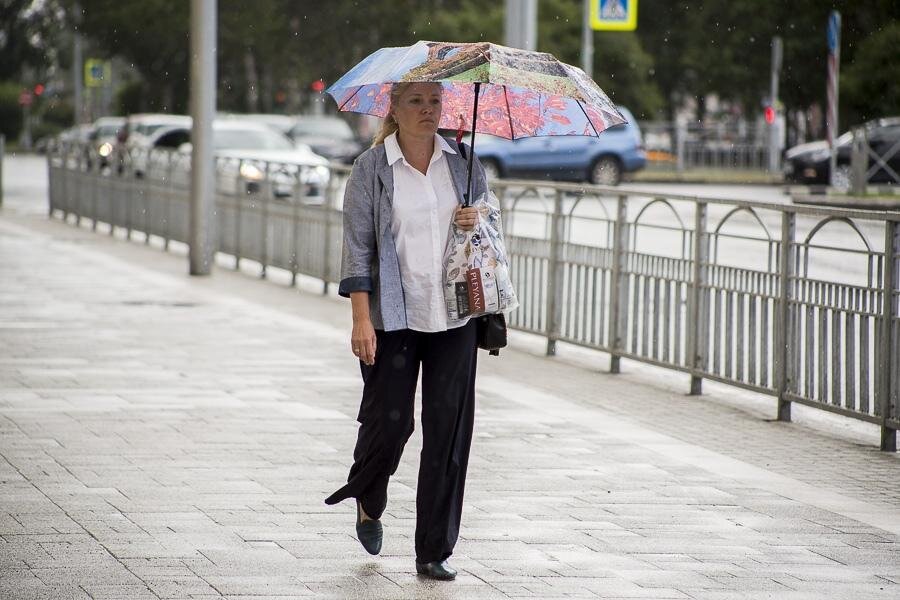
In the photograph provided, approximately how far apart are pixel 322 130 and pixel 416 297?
42955 millimetres

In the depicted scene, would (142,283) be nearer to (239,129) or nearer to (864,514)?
(864,514)

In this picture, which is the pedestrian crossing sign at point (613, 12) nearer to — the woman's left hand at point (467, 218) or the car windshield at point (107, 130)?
the woman's left hand at point (467, 218)

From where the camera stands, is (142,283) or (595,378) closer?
(595,378)

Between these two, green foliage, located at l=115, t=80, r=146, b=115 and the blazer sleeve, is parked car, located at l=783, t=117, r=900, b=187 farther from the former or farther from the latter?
green foliage, located at l=115, t=80, r=146, b=115

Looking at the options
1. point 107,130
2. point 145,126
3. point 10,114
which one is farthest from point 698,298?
point 10,114

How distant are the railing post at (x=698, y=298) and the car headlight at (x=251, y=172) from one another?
8.18m

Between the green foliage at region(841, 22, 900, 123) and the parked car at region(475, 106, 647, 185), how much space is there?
488cm

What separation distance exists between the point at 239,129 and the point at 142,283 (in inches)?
526

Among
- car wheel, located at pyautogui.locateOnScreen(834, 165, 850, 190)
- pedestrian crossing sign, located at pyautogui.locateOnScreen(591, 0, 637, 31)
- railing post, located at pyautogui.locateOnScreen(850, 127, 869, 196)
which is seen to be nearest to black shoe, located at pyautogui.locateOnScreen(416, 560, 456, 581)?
pedestrian crossing sign, located at pyautogui.locateOnScreen(591, 0, 637, 31)

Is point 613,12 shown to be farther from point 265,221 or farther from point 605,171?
point 605,171

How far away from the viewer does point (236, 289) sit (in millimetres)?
15633

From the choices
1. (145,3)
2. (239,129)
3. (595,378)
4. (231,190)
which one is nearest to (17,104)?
(145,3)

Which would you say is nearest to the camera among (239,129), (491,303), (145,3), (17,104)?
(491,303)

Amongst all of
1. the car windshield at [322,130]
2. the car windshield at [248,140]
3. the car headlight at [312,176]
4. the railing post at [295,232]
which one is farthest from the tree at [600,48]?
the railing post at [295,232]
